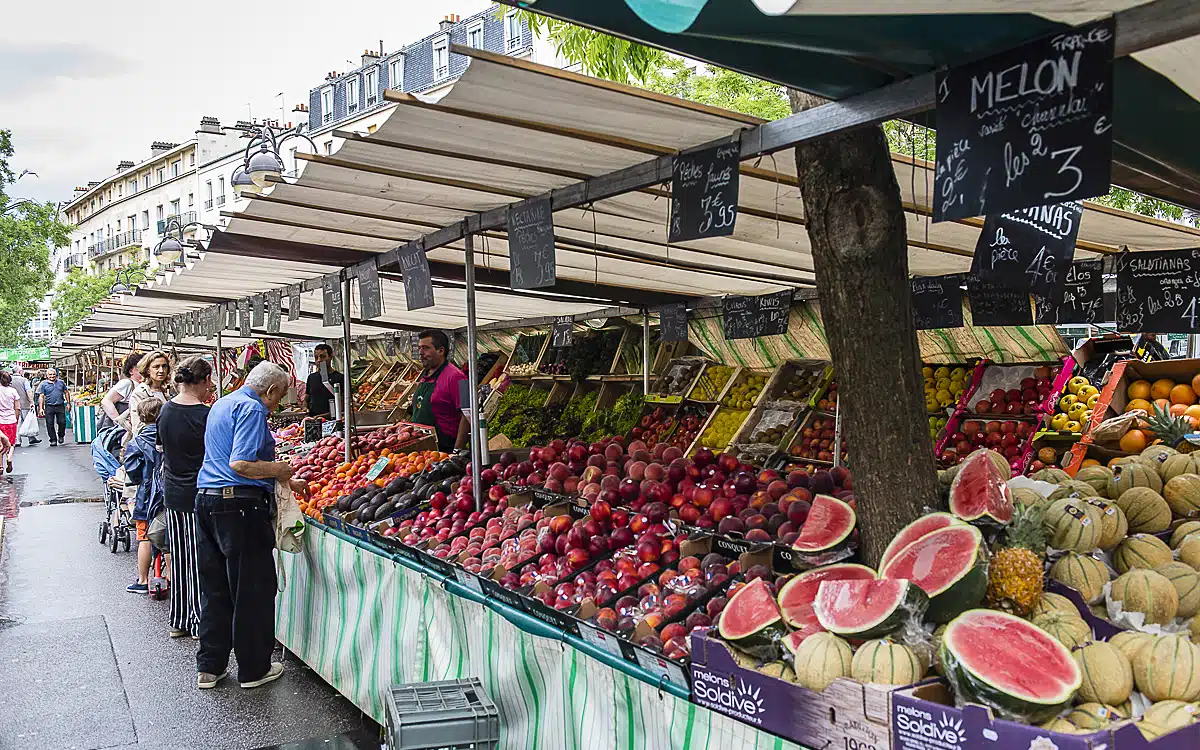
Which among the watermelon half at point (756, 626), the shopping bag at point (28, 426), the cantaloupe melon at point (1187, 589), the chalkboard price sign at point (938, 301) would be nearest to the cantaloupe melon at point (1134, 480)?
the cantaloupe melon at point (1187, 589)

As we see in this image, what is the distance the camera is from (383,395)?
14.9m

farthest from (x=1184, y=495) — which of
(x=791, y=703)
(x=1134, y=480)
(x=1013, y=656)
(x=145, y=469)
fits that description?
(x=145, y=469)

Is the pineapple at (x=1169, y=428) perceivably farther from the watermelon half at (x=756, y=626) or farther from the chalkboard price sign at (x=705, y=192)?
the watermelon half at (x=756, y=626)

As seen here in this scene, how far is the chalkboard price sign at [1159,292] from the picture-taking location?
5.61m

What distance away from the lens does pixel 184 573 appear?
6340 mm

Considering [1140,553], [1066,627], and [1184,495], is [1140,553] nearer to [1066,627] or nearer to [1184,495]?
[1184,495]

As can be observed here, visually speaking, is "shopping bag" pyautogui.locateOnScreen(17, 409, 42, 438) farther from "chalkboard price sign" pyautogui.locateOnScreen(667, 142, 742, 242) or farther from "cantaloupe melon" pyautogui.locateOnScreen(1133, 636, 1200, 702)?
"cantaloupe melon" pyautogui.locateOnScreen(1133, 636, 1200, 702)

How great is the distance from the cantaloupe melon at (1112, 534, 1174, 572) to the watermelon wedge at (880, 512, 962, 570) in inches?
23.4

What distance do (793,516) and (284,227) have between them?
3.69m

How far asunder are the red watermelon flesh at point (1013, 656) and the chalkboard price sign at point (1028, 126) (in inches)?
39.7

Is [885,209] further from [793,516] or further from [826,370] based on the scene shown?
[826,370]

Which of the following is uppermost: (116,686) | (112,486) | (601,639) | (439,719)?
(601,639)

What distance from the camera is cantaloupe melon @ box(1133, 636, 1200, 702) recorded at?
2014 millimetres

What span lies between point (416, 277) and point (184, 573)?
8.84 ft
